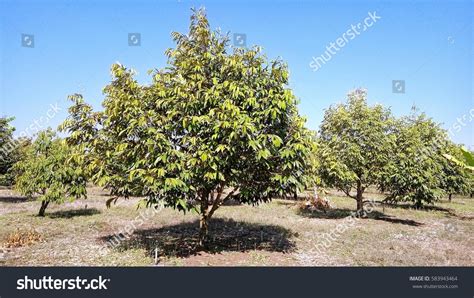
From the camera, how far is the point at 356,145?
24547mm

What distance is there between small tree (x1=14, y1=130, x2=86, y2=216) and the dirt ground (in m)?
2.04

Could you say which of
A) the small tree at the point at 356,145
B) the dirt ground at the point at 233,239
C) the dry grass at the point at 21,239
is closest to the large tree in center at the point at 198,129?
the dirt ground at the point at 233,239

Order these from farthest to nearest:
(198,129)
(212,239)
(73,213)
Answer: (73,213) < (212,239) < (198,129)

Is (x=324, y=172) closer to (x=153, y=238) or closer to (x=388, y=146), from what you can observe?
(x=388, y=146)

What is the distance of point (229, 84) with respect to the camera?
510 inches

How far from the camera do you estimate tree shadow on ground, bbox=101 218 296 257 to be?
52.2ft

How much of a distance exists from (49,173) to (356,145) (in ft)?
76.5

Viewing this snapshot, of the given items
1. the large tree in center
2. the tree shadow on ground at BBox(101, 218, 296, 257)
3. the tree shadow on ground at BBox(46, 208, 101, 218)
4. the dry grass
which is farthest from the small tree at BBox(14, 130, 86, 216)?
the large tree in center

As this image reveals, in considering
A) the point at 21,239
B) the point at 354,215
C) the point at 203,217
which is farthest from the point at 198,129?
the point at 354,215

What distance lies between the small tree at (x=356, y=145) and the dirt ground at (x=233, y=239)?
12.5 ft

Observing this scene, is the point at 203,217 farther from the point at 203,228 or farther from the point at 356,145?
the point at 356,145

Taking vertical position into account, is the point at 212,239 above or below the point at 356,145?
below
